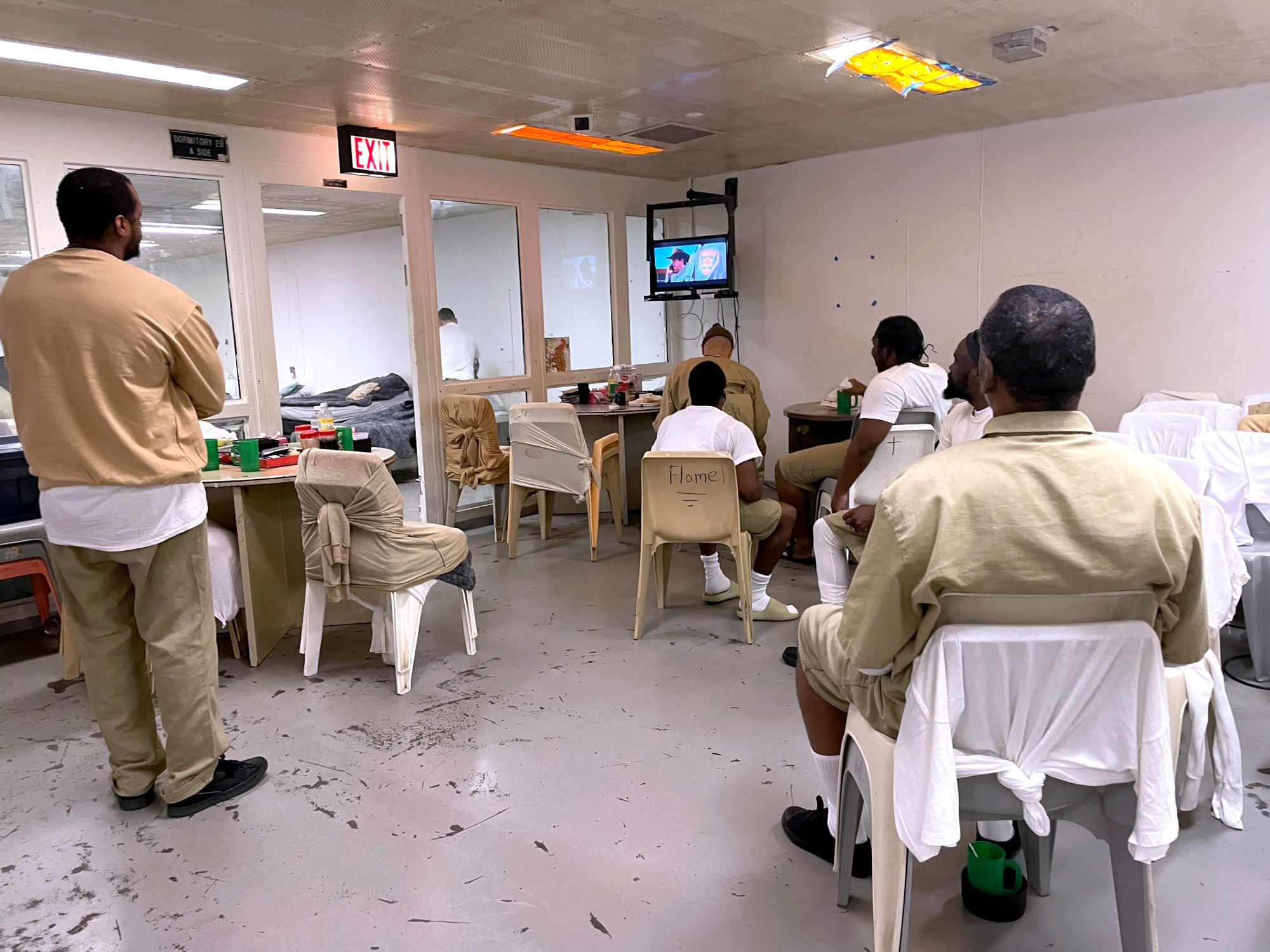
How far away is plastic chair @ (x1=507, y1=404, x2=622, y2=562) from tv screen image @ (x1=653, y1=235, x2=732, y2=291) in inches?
86.7

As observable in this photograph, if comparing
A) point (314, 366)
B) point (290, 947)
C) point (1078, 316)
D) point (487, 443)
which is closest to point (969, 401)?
point (1078, 316)

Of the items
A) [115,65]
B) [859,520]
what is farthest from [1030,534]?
[115,65]

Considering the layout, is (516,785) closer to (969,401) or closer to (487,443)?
(969,401)

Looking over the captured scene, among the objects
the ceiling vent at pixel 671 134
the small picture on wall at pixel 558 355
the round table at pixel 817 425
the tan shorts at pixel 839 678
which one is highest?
the ceiling vent at pixel 671 134

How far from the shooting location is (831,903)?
2139 mm

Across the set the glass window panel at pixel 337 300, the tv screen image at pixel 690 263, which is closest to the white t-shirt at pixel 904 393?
the tv screen image at pixel 690 263

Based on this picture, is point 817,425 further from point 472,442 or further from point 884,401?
point 472,442

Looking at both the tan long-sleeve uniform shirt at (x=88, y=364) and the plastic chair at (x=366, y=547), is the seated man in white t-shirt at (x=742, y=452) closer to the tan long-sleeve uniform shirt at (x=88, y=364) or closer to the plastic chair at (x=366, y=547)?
the plastic chair at (x=366, y=547)

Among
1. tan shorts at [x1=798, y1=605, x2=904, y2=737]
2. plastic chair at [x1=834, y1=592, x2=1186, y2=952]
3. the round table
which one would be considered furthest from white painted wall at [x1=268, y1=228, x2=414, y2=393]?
plastic chair at [x1=834, y1=592, x2=1186, y2=952]

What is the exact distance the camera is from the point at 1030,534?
148 cm

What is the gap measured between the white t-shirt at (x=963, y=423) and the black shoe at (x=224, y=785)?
2.52 metres

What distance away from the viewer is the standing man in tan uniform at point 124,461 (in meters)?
2.34

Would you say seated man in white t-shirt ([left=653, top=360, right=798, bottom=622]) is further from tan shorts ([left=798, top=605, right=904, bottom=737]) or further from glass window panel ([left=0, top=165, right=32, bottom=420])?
glass window panel ([left=0, top=165, right=32, bottom=420])

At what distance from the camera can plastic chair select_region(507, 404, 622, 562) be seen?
5203 millimetres
